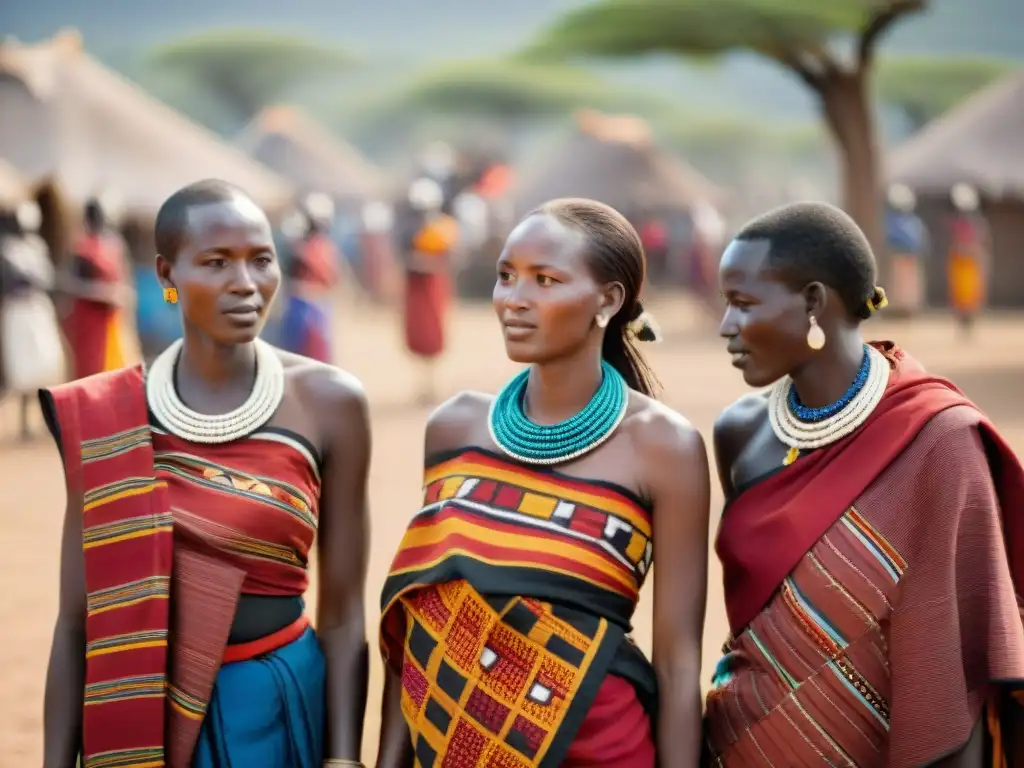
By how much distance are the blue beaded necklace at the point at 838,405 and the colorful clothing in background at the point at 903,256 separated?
690 inches

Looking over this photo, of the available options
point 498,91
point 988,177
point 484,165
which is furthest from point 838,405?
point 498,91

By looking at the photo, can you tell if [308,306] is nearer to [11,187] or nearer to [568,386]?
[11,187]

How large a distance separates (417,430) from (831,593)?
28.3 feet

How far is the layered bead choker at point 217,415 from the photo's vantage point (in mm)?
2525

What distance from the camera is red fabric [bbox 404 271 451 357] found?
40.3ft

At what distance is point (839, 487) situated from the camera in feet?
8.02

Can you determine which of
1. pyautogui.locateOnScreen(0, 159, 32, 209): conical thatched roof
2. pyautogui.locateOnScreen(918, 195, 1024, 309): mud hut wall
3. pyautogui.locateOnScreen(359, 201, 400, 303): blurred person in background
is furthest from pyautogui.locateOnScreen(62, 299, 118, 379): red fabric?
pyautogui.locateOnScreen(359, 201, 400, 303): blurred person in background

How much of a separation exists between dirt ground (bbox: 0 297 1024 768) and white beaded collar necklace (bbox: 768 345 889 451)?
10.7 inches

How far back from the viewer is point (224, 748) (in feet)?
8.16

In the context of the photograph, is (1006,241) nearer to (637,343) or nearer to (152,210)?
(152,210)

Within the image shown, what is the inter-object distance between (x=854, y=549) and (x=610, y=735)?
0.56 m

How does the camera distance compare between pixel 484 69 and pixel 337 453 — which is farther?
pixel 484 69

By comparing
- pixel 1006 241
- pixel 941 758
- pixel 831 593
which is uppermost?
pixel 1006 241

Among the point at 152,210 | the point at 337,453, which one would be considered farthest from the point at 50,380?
the point at 337,453
